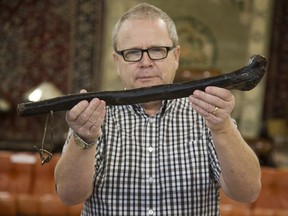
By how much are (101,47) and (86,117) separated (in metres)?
4.72

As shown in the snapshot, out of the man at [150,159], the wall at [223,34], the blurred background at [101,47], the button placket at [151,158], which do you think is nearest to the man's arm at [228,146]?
the man at [150,159]

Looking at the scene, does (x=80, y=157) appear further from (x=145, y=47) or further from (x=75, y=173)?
(x=145, y=47)

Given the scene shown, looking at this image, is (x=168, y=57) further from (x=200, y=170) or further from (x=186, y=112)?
(x=200, y=170)

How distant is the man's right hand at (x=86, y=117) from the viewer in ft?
3.59

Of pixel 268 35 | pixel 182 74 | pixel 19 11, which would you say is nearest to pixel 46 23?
pixel 19 11

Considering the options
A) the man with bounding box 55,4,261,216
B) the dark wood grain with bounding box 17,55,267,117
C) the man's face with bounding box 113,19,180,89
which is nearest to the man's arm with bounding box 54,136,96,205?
the man with bounding box 55,4,261,216

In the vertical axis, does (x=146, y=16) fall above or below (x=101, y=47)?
below

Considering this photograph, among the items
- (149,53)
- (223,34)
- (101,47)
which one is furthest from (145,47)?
(223,34)

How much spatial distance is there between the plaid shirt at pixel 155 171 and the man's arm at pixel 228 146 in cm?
8

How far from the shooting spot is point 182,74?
5.14 metres

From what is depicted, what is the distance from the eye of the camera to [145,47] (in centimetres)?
128

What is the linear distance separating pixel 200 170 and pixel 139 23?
0.44 meters

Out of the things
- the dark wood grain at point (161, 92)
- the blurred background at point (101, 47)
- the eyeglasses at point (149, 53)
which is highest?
the blurred background at point (101, 47)

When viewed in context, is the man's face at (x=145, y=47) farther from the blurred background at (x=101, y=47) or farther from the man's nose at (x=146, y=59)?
the blurred background at (x=101, y=47)
